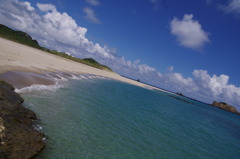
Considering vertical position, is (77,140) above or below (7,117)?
below

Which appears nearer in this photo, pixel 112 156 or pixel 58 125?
pixel 112 156

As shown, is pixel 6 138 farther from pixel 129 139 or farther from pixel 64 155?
pixel 129 139

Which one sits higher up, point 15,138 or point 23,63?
point 23,63

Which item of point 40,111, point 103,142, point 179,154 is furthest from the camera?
point 179,154

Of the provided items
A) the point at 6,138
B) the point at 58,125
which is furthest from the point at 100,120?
the point at 6,138

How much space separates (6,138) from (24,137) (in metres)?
1.13

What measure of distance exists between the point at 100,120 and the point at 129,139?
4.23 meters

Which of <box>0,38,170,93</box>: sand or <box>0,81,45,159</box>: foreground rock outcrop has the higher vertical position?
<box>0,38,170,93</box>: sand

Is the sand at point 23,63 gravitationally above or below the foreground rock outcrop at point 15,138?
above

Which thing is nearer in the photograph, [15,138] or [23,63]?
[15,138]

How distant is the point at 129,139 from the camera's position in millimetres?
16156

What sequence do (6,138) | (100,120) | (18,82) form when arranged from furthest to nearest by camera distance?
(18,82), (100,120), (6,138)

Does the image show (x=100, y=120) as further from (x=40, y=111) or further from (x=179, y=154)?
(x=179, y=154)

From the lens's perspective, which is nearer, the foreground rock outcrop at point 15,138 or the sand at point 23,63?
the foreground rock outcrop at point 15,138
